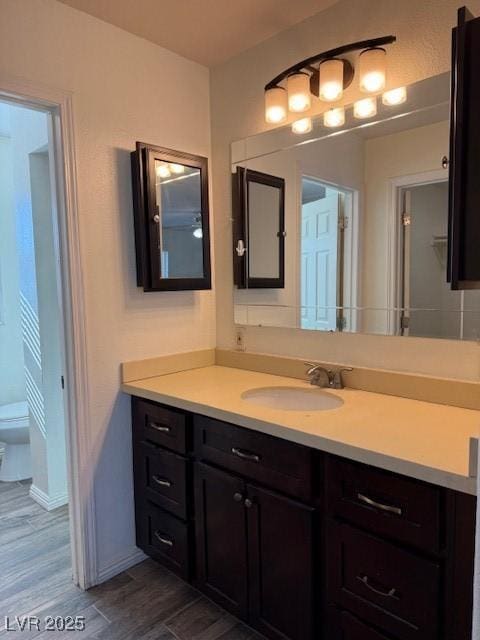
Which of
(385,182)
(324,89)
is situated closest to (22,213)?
(324,89)

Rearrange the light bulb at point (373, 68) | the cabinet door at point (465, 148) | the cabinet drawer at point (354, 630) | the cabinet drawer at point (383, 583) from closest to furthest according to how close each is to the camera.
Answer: the cabinet door at point (465, 148) → the cabinet drawer at point (383, 583) → the cabinet drawer at point (354, 630) → the light bulb at point (373, 68)

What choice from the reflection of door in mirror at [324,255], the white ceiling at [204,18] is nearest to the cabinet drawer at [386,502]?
the reflection of door in mirror at [324,255]

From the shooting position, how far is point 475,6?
1.40m

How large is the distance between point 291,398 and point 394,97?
1.25 m

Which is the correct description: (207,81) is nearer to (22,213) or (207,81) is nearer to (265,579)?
A: (22,213)

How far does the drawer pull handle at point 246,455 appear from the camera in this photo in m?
1.49

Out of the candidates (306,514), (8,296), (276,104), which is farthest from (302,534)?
(8,296)

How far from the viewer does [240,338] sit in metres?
2.30

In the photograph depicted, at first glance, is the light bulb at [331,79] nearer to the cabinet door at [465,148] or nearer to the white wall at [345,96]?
the white wall at [345,96]

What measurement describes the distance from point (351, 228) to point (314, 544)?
3.92ft

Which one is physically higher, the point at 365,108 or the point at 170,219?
the point at 365,108

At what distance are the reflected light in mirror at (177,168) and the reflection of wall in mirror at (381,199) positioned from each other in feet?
2.79

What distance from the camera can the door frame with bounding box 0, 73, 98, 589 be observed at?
176cm

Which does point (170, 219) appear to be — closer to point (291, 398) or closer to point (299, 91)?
point (299, 91)
